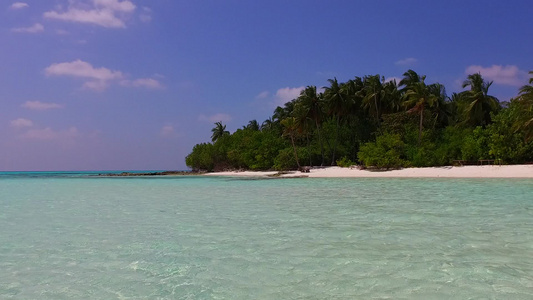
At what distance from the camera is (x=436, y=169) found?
36938 millimetres

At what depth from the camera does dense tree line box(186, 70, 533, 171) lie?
35.2m

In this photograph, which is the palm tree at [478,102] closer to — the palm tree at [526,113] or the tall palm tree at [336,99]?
Result: the palm tree at [526,113]

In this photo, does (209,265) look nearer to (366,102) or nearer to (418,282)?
(418,282)

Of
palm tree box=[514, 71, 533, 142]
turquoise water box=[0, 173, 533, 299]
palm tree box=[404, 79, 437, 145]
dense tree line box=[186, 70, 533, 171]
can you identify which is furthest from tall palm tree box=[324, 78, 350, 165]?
turquoise water box=[0, 173, 533, 299]

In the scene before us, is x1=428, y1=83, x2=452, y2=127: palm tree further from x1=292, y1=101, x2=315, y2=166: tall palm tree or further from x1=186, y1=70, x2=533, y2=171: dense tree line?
x1=292, y1=101, x2=315, y2=166: tall palm tree

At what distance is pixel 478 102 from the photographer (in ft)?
139

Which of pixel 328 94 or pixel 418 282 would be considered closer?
pixel 418 282

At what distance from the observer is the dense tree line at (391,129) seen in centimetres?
3525

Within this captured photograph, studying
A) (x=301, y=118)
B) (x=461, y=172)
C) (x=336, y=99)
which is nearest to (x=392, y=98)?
(x=336, y=99)

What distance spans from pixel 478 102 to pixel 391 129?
1013 centimetres

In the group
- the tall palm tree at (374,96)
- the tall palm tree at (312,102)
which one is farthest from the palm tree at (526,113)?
the tall palm tree at (312,102)

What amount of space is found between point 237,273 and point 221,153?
221 feet

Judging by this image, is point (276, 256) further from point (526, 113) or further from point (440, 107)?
point (440, 107)

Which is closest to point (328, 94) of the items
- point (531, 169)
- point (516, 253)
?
point (531, 169)
